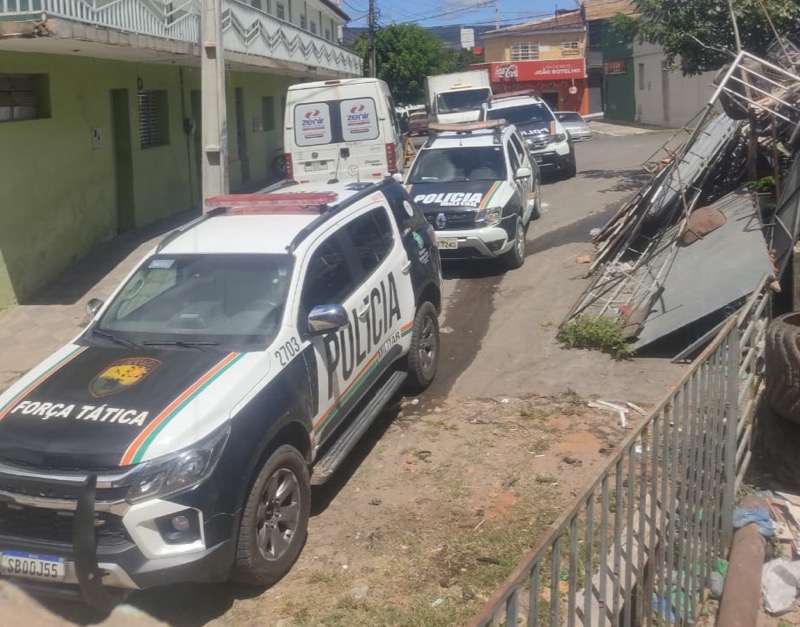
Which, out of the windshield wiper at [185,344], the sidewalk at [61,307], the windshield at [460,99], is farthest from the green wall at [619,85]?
the windshield wiper at [185,344]

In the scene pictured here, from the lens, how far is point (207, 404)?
463 cm

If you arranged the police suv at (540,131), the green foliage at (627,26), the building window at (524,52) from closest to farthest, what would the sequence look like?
the green foliage at (627,26) → the police suv at (540,131) → the building window at (524,52)

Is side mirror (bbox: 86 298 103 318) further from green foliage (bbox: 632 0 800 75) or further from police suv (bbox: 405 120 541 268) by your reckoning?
green foliage (bbox: 632 0 800 75)

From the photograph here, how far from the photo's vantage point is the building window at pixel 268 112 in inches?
987

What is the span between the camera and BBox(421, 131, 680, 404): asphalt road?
8039mm

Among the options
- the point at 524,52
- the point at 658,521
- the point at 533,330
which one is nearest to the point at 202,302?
the point at 658,521

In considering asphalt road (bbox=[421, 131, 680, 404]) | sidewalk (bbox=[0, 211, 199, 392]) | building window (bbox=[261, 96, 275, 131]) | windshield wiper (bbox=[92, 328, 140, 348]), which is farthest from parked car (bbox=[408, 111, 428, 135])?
windshield wiper (bbox=[92, 328, 140, 348])

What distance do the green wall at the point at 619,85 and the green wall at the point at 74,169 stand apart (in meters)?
33.7

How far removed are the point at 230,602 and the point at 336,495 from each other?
4.56 feet

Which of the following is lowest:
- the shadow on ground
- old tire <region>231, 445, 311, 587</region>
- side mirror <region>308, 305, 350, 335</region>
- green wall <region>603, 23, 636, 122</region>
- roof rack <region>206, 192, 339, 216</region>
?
old tire <region>231, 445, 311, 587</region>

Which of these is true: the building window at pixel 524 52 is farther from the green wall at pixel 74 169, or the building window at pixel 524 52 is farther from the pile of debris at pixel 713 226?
the pile of debris at pixel 713 226

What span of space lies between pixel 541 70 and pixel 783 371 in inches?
2104

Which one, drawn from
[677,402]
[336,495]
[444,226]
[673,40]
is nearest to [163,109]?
[444,226]

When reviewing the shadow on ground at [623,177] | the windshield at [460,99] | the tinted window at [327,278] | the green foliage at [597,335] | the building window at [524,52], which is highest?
the building window at [524,52]
